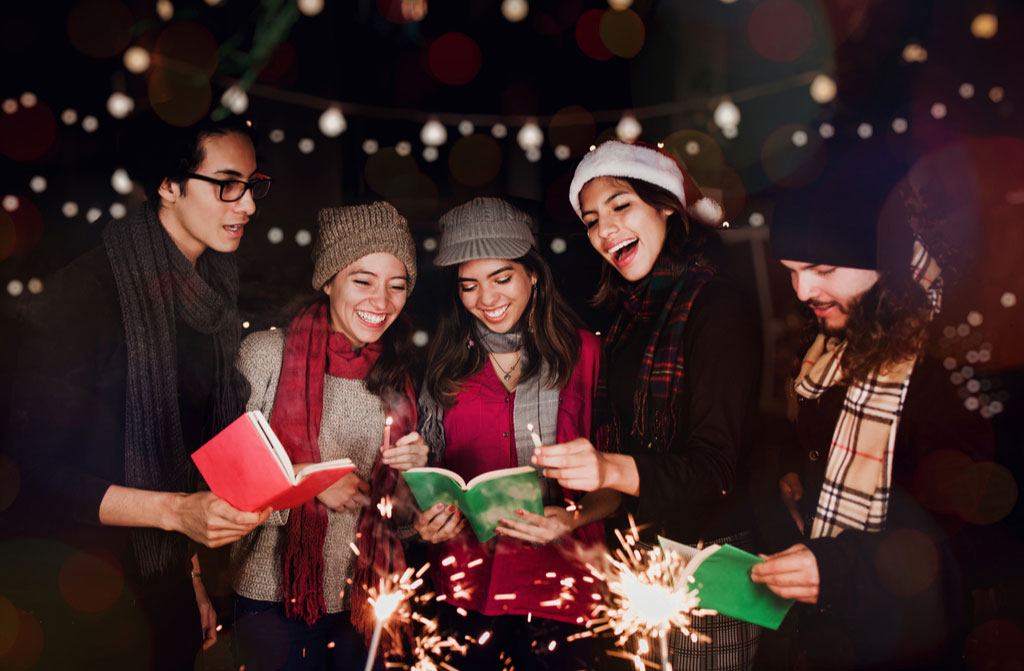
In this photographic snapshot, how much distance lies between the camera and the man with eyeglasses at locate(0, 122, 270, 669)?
1716 millimetres

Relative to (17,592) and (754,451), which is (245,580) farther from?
(754,451)

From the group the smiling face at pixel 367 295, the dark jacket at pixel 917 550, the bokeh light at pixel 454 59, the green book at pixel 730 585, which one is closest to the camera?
the green book at pixel 730 585

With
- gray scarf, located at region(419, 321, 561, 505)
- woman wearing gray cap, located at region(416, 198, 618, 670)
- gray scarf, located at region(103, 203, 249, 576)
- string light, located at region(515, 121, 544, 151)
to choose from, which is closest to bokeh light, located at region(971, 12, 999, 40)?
string light, located at region(515, 121, 544, 151)

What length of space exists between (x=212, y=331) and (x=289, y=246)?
0.36m

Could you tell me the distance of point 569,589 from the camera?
6.52 feet

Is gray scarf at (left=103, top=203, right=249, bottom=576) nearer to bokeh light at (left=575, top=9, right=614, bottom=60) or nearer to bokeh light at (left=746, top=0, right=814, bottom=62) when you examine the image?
bokeh light at (left=575, top=9, right=614, bottom=60)

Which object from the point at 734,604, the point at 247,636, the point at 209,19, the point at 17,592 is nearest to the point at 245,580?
the point at 247,636

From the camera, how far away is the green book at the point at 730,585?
1.54 metres

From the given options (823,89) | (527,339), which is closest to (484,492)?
(527,339)

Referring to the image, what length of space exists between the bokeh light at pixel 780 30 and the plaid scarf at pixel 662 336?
2.29 ft

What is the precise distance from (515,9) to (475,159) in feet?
1.61

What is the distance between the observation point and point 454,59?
2.13m

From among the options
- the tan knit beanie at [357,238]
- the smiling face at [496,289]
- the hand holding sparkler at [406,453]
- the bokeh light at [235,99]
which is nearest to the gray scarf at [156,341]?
the tan knit beanie at [357,238]

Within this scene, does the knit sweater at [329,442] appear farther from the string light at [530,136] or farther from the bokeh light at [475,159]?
the string light at [530,136]
